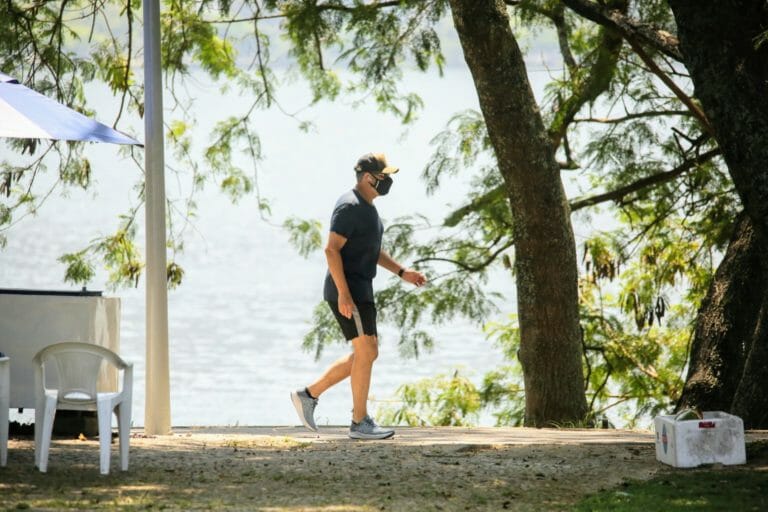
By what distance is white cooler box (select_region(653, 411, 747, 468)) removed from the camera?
588cm

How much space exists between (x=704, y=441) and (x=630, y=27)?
3.94 m

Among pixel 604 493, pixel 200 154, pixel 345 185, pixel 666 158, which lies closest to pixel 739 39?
pixel 604 493

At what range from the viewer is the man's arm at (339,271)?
6816mm

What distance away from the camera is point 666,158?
461 inches

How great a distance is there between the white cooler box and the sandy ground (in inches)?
4.9

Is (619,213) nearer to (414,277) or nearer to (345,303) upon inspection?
(414,277)

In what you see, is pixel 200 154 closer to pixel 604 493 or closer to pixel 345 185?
pixel 604 493

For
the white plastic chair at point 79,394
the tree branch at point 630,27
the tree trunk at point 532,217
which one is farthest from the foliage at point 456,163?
the white plastic chair at point 79,394

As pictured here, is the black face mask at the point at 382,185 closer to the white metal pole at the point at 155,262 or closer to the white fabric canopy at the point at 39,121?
the white metal pole at the point at 155,262

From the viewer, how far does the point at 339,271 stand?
684 centimetres

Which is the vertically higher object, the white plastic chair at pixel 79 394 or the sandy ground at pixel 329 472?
the white plastic chair at pixel 79 394

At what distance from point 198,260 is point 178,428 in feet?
→ 165

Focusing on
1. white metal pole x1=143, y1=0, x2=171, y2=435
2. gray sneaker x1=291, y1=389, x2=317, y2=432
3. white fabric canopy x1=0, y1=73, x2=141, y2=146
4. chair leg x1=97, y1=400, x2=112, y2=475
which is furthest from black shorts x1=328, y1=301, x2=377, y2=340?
chair leg x1=97, y1=400, x2=112, y2=475

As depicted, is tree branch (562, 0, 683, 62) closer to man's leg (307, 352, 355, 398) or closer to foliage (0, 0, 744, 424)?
foliage (0, 0, 744, 424)
